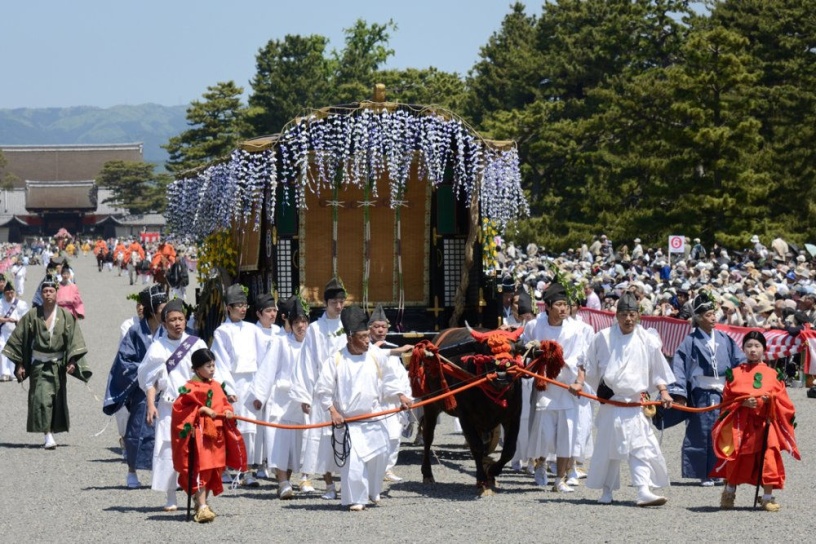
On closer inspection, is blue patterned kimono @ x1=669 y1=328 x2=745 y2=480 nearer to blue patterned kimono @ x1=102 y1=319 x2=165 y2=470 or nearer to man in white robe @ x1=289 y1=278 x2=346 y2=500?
man in white robe @ x1=289 y1=278 x2=346 y2=500

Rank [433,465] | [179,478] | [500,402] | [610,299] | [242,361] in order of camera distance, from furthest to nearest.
Result: [610,299] < [433,465] < [242,361] < [500,402] < [179,478]

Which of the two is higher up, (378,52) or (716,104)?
(378,52)

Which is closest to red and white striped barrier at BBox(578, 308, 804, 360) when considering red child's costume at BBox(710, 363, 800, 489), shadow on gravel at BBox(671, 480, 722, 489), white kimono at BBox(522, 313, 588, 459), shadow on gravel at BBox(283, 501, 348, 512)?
shadow on gravel at BBox(671, 480, 722, 489)

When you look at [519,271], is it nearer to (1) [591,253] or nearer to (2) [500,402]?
(1) [591,253]

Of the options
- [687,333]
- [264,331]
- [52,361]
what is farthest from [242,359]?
[687,333]

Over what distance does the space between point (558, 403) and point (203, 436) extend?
329cm

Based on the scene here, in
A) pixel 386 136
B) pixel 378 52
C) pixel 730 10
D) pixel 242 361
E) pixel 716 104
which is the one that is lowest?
pixel 242 361

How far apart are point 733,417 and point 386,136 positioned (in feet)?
19.4

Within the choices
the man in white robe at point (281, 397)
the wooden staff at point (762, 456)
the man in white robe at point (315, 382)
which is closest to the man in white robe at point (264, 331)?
the man in white robe at point (281, 397)

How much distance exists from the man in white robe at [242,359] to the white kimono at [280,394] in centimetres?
15

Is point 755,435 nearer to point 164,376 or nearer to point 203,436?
point 203,436

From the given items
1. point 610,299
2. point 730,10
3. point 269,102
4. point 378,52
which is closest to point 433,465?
point 610,299

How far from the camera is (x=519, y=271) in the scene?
1358 inches

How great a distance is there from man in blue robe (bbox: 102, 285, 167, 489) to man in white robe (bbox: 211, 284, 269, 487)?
1.87ft
